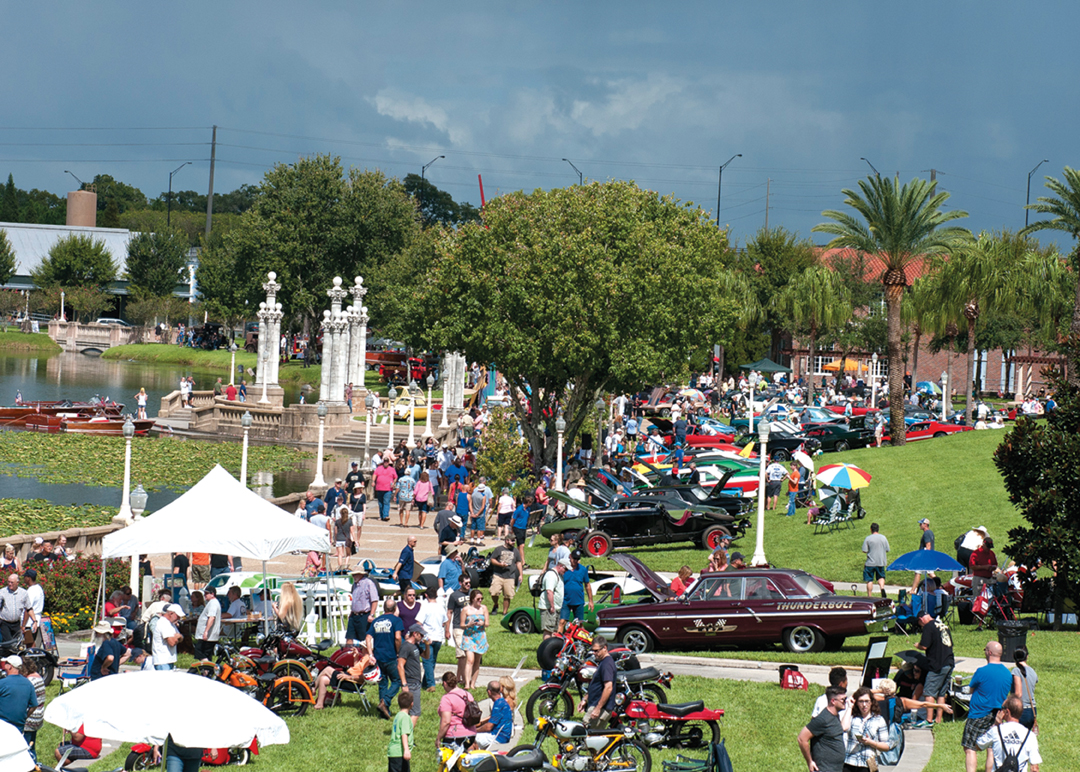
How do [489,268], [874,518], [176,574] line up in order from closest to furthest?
[176,574], [874,518], [489,268]

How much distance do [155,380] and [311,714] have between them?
254 ft

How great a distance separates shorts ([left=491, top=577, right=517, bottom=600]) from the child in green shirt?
943 cm

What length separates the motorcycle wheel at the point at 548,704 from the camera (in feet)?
45.2

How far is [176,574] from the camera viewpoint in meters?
21.0

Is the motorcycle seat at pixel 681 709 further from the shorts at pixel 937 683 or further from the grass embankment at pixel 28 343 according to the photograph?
the grass embankment at pixel 28 343

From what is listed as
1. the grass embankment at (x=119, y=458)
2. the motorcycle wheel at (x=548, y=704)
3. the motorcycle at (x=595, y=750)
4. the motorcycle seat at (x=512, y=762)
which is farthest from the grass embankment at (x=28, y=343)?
the motorcycle seat at (x=512, y=762)

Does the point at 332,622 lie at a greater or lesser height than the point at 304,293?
lesser

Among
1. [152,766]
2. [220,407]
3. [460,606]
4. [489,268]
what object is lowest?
[152,766]

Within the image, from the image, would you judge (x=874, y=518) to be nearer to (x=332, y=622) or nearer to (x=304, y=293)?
(x=332, y=622)

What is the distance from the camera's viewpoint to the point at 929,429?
1777 inches

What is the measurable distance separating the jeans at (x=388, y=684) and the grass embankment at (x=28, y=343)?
347ft

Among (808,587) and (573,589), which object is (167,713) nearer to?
(573,589)

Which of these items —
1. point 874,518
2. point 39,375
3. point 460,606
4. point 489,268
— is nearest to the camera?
point 460,606

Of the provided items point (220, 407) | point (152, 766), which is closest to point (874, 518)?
point (152, 766)
